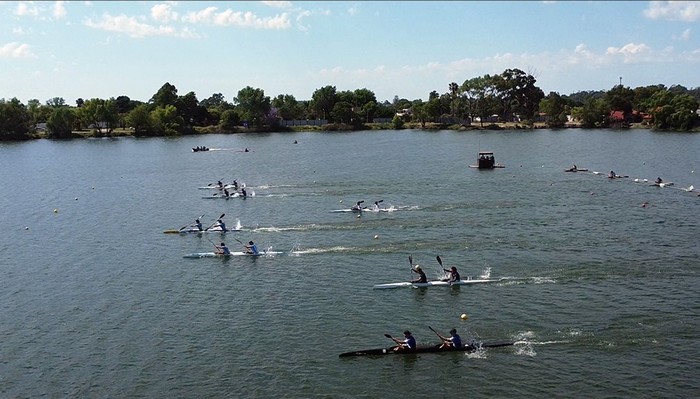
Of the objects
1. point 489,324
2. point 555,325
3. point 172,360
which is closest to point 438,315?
point 489,324

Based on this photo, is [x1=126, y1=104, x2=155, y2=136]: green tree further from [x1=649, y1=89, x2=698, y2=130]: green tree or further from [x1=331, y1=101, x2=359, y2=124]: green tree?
[x1=649, y1=89, x2=698, y2=130]: green tree

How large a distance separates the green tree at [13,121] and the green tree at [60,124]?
5056 millimetres

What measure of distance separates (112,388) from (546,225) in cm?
3010

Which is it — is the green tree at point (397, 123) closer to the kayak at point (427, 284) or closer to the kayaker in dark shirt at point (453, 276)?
the kayaker in dark shirt at point (453, 276)

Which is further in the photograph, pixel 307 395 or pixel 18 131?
pixel 18 131

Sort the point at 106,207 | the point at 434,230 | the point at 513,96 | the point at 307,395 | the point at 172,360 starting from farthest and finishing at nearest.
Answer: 1. the point at 513,96
2. the point at 106,207
3. the point at 434,230
4. the point at 172,360
5. the point at 307,395

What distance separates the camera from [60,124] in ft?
489

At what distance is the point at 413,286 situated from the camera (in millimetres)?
30188

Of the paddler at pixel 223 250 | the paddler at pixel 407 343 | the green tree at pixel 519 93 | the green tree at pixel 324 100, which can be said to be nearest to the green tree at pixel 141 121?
the green tree at pixel 324 100

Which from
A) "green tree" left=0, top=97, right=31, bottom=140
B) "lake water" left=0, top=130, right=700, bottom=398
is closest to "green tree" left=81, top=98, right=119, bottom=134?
"green tree" left=0, top=97, right=31, bottom=140

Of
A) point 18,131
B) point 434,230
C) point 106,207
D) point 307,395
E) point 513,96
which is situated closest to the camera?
point 307,395

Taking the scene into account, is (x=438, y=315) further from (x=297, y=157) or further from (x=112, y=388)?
(x=297, y=157)

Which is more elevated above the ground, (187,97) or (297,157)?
(187,97)

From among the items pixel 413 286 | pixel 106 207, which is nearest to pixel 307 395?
pixel 413 286
